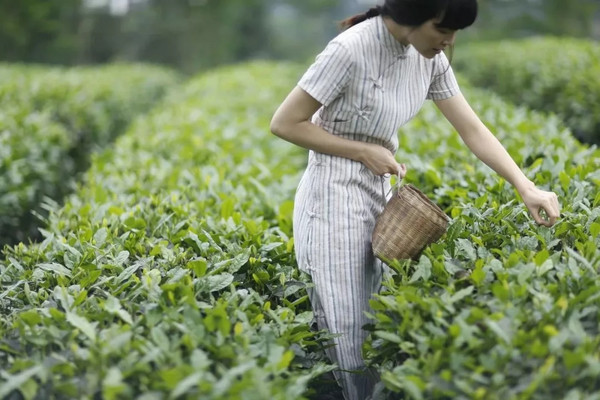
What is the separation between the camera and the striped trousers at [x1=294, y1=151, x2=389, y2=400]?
8.66 feet

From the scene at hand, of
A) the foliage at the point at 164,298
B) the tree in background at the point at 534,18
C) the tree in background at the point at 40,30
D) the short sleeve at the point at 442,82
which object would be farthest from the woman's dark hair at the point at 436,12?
the tree in background at the point at 40,30

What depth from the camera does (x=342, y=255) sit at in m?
2.64

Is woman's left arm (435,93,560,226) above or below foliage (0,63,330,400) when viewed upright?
above

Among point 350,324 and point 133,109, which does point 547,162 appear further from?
point 133,109

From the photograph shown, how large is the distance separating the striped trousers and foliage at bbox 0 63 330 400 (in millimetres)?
93

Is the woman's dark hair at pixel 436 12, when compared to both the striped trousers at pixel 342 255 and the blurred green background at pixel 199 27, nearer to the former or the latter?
the striped trousers at pixel 342 255

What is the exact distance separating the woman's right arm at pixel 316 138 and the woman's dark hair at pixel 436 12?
1.36 ft

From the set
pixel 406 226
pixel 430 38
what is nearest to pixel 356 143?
pixel 406 226

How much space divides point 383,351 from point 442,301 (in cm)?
30

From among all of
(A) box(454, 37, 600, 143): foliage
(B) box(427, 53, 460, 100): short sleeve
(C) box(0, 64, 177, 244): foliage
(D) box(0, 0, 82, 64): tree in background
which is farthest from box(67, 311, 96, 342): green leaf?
(D) box(0, 0, 82, 64): tree in background

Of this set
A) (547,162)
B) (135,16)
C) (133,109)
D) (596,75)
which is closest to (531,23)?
(135,16)

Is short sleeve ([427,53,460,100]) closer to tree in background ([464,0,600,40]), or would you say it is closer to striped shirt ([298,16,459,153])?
striped shirt ([298,16,459,153])

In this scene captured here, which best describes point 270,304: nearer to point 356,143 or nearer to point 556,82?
point 356,143

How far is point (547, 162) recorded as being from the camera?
3.90m
